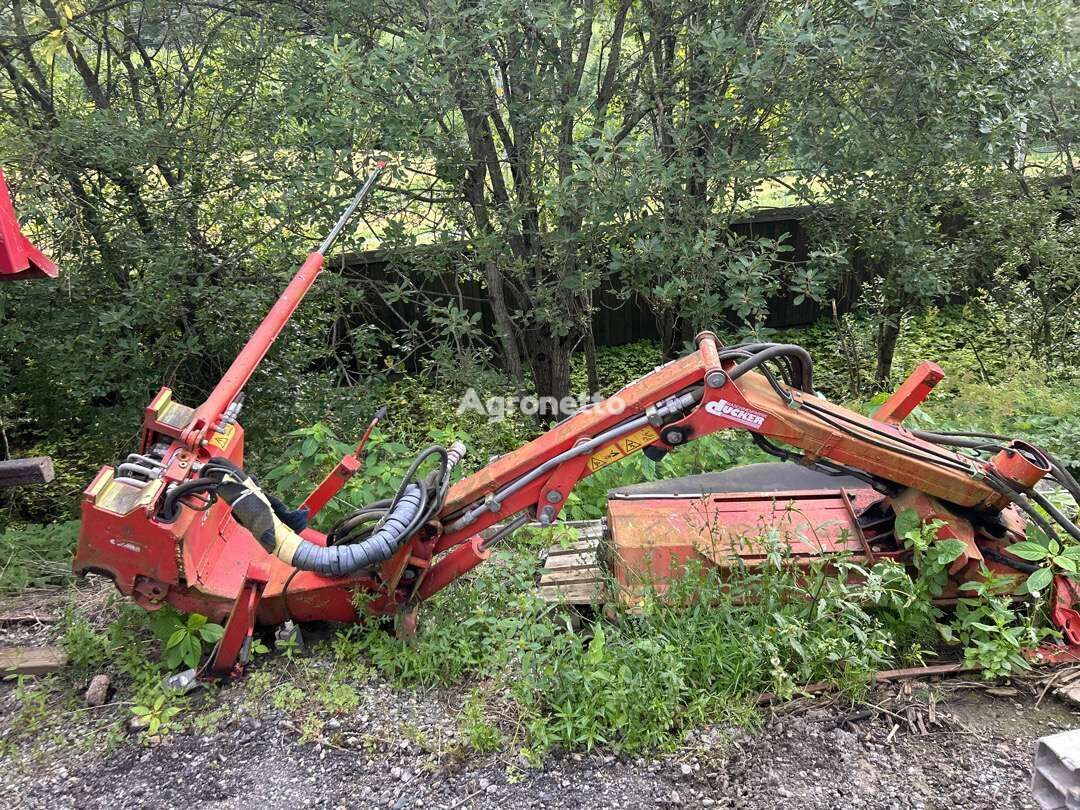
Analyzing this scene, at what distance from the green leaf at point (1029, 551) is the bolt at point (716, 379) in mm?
1549

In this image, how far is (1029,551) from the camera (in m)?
3.40

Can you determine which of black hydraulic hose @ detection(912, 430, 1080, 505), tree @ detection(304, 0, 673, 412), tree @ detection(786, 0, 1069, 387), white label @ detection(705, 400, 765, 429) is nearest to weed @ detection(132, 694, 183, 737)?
white label @ detection(705, 400, 765, 429)

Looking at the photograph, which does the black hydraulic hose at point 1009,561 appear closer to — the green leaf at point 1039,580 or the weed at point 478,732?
the green leaf at point 1039,580

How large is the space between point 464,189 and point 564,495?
Answer: 3.29 metres

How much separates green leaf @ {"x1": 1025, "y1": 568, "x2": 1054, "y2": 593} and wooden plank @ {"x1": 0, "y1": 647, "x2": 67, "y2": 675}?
4.48m

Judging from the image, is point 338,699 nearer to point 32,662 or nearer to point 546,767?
point 546,767

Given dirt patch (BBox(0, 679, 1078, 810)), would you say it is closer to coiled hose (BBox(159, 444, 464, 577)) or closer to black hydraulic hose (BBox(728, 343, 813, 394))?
coiled hose (BBox(159, 444, 464, 577))

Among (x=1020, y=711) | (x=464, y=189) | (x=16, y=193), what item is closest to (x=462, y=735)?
(x=1020, y=711)

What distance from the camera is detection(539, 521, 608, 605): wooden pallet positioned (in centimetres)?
387

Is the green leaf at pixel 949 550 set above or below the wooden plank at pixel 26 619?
above

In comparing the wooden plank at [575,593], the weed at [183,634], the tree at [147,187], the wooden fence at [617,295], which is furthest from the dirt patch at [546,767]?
the wooden fence at [617,295]

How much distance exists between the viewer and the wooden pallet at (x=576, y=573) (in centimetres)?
387

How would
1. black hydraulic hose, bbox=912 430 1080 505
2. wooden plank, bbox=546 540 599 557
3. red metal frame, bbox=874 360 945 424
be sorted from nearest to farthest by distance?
black hydraulic hose, bbox=912 430 1080 505
red metal frame, bbox=874 360 945 424
wooden plank, bbox=546 540 599 557

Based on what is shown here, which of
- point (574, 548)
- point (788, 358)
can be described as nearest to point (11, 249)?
point (574, 548)
